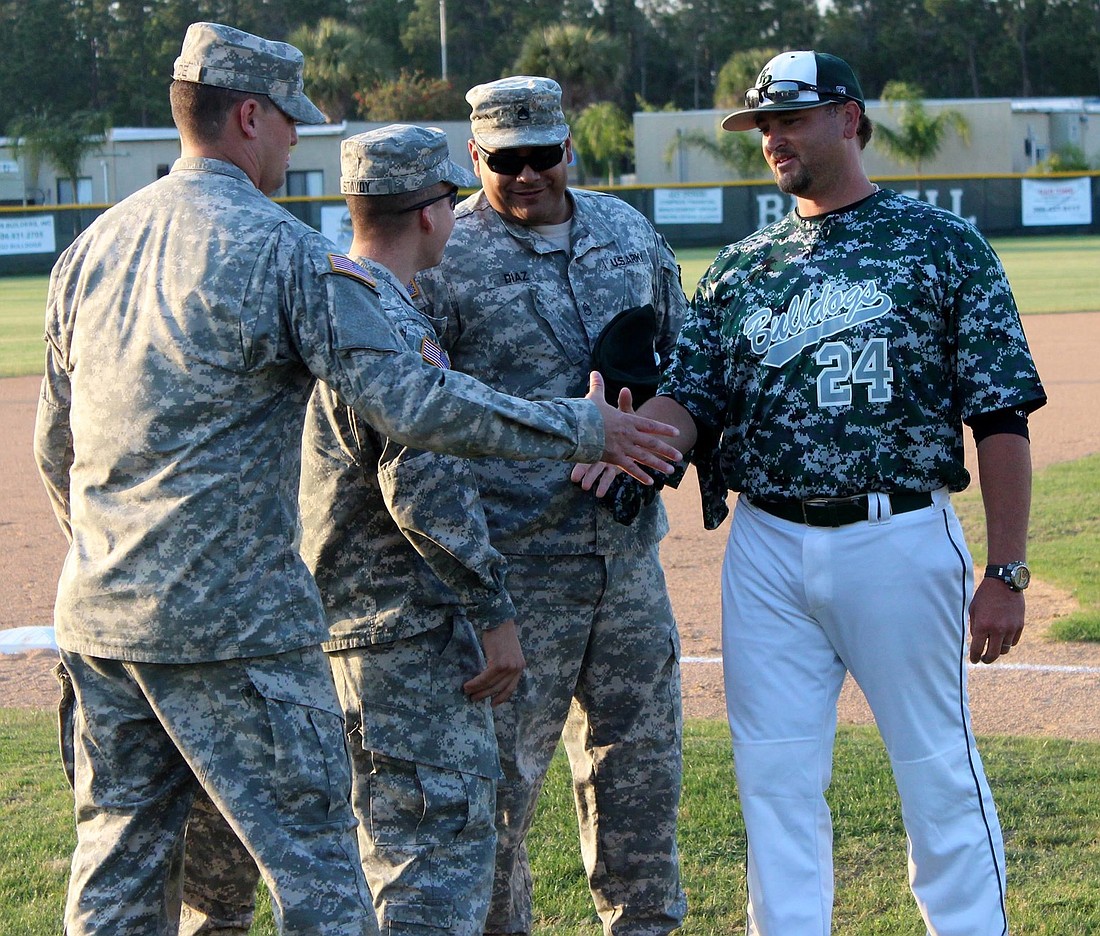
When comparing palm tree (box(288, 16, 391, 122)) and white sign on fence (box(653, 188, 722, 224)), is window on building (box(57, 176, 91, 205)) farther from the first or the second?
white sign on fence (box(653, 188, 722, 224))

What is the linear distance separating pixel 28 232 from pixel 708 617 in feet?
99.7

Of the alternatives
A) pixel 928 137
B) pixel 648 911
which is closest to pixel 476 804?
pixel 648 911

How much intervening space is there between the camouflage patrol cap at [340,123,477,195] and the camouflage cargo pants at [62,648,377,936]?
107cm

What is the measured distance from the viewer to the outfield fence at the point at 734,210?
34.1 metres

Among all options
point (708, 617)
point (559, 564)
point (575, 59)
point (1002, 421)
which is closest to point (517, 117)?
point (559, 564)

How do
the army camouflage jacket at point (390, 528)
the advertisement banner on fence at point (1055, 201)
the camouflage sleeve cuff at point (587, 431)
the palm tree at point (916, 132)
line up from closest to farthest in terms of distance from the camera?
the camouflage sleeve cuff at point (587, 431) → the army camouflage jacket at point (390, 528) → the advertisement banner on fence at point (1055, 201) → the palm tree at point (916, 132)

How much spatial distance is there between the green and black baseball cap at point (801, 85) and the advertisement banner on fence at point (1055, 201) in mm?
36464

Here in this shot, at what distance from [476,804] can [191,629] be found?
0.84 meters

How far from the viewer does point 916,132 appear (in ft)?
158

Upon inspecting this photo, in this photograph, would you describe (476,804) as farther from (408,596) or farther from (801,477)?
(801,477)

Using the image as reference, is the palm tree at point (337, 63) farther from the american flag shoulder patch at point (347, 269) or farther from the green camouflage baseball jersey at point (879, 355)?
the american flag shoulder patch at point (347, 269)

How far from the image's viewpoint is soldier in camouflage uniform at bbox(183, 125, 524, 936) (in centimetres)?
325

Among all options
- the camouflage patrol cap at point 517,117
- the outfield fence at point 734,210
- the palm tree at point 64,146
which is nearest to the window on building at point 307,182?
the palm tree at point 64,146

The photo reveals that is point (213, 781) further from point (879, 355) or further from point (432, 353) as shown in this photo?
point (879, 355)
